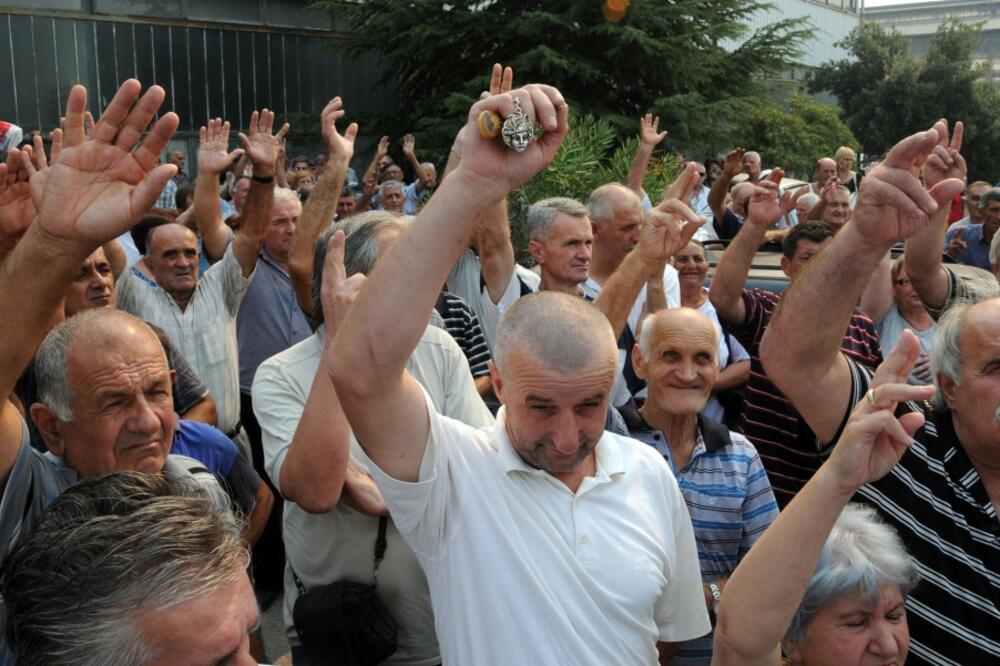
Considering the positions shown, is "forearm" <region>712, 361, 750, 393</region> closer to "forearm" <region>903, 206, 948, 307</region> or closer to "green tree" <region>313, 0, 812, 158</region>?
"forearm" <region>903, 206, 948, 307</region>

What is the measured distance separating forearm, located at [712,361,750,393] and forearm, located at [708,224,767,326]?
39 centimetres

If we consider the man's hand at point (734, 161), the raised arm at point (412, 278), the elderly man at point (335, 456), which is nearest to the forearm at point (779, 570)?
the raised arm at point (412, 278)

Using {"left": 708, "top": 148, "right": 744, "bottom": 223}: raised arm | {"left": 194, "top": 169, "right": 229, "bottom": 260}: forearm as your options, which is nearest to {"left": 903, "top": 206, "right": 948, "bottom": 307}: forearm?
{"left": 194, "top": 169, "right": 229, "bottom": 260}: forearm

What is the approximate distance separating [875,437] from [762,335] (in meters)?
2.21

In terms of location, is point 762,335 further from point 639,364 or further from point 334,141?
point 334,141

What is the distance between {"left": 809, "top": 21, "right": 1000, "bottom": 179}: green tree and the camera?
113ft

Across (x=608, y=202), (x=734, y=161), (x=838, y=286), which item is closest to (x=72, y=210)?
(x=838, y=286)

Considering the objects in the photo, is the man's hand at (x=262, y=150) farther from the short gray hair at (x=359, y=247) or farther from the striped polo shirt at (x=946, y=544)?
the striped polo shirt at (x=946, y=544)

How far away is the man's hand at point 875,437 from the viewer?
2066 mm

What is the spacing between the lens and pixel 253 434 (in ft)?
17.9

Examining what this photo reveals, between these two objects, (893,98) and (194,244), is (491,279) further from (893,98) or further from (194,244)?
(893,98)

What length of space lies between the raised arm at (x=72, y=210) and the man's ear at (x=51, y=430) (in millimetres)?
456

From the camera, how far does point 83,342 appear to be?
2.71 metres

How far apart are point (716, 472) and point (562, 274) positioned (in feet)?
6.17
